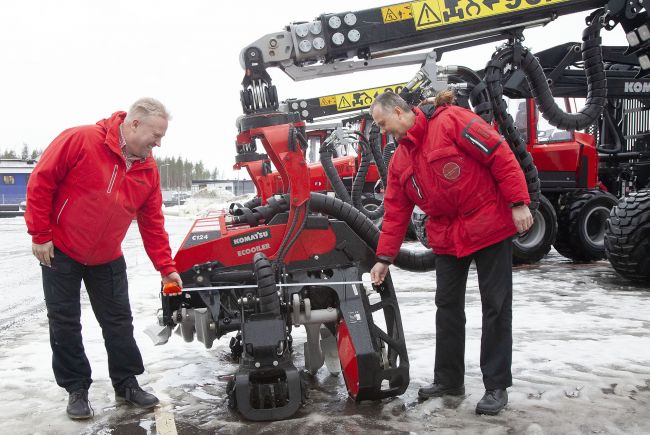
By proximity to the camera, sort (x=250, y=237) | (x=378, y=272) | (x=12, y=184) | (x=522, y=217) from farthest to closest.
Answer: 1. (x=12, y=184)
2. (x=250, y=237)
3. (x=378, y=272)
4. (x=522, y=217)

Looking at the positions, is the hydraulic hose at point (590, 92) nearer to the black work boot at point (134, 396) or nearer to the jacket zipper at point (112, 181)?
the jacket zipper at point (112, 181)

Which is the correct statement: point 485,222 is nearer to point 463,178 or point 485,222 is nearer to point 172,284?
point 463,178

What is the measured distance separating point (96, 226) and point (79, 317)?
0.56 m

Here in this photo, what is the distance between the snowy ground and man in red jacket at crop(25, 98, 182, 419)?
1.00 feet

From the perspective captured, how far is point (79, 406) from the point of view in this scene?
11.9ft

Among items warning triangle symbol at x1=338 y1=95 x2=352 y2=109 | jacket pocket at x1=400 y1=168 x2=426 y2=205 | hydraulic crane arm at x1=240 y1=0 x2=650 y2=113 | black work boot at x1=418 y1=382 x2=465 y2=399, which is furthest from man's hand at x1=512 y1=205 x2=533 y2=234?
warning triangle symbol at x1=338 y1=95 x2=352 y2=109

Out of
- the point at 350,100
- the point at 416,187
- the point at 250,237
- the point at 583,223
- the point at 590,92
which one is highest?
the point at 350,100

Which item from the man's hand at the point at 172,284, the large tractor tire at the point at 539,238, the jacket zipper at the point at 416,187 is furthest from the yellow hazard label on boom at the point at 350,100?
the man's hand at the point at 172,284

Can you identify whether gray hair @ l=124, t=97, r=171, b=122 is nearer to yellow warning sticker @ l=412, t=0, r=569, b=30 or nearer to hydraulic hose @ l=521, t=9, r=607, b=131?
hydraulic hose @ l=521, t=9, r=607, b=131

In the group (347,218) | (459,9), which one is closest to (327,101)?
(459,9)

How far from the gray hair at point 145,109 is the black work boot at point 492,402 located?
Answer: 2313mm

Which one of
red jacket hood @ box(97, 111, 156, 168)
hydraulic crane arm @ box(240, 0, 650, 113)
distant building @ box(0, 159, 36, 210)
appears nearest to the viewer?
red jacket hood @ box(97, 111, 156, 168)

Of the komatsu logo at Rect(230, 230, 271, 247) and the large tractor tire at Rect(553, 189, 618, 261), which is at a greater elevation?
the komatsu logo at Rect(230, 230, 271, 247)

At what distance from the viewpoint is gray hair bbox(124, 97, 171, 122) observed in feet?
11.4
